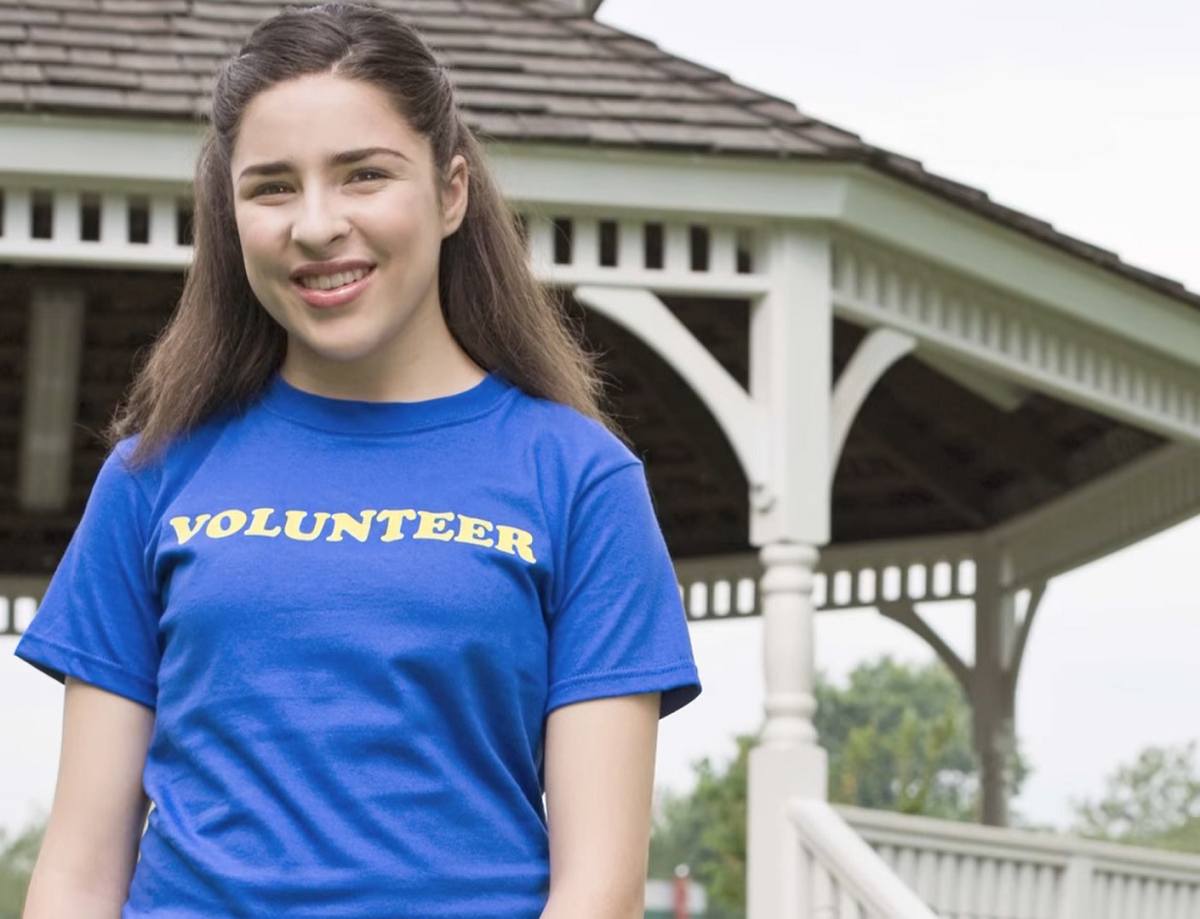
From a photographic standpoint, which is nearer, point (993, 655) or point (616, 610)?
point (616, 610)

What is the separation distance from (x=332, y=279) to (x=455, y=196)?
8.2 inches

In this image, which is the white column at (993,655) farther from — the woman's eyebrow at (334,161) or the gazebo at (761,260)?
the woman's eyebrow at (334,161)

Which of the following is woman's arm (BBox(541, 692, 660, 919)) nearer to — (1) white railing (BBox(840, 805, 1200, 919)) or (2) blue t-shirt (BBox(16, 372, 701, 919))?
(2) blue t-shirt (BBox(16, 372, 701, 919))

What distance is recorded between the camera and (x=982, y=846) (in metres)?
8.56

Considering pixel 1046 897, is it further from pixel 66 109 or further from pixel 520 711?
pixel 520 711

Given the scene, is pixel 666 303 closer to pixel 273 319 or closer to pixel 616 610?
pixel 273 319

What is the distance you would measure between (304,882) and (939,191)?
6.59 m

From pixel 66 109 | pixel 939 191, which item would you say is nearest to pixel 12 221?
pixel 66 109

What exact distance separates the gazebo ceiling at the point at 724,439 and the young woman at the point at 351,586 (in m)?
8.21

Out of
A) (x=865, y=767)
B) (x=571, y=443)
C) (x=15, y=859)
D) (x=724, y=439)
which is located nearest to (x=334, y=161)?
(x=571, y=443)

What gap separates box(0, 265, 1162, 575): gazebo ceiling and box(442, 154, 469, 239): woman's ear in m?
8.15

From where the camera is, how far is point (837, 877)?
7488 mm

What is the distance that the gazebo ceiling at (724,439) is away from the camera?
1117 centimetres

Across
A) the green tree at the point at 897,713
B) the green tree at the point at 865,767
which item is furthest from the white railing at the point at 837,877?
the green tree at the point at 897,713
